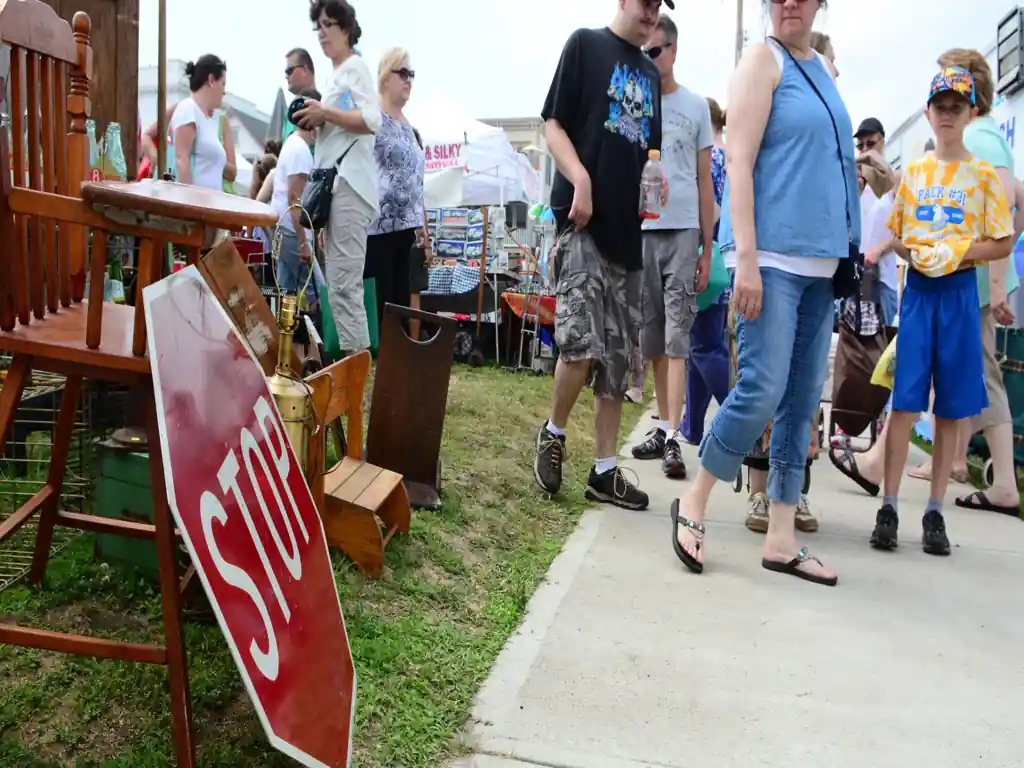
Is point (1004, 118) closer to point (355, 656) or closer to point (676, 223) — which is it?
point (676, 223)

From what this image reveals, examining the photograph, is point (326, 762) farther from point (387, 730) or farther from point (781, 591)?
point (781, 591)

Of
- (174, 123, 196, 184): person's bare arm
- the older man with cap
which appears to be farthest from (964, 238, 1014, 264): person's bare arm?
(174, 123, 196, 184): person's bare arm

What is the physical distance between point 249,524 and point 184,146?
14.0ft

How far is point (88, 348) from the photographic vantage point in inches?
60.2

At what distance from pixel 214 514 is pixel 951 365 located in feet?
9.62

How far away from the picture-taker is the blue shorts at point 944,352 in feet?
10.9

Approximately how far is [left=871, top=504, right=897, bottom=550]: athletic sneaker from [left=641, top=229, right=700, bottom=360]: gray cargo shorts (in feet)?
4.49

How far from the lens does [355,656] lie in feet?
6.81

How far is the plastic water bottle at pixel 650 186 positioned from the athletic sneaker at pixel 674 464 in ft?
4.13

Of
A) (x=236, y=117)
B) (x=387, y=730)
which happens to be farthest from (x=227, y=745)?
(x=236, y=117)

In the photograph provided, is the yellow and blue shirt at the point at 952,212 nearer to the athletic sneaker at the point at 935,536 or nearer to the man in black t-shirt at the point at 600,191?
the athletic sneaker at the point at 935,536

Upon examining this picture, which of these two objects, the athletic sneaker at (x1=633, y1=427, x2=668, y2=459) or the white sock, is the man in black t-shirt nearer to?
the white sock

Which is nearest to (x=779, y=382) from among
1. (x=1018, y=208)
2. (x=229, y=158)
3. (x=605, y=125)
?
(x=605, y=125)

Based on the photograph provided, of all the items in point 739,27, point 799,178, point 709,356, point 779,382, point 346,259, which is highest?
point 739,27
